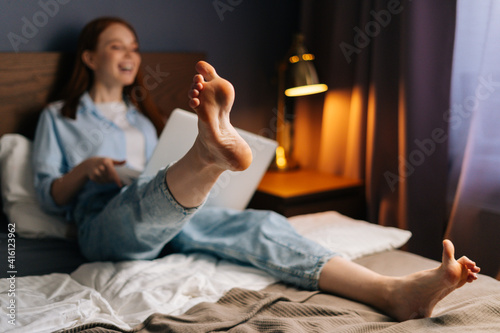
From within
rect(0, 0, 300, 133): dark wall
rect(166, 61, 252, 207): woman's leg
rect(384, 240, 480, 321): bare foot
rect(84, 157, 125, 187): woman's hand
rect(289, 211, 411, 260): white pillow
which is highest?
rect(0, 0, 300, 133): dark wall

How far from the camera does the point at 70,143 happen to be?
174 cm

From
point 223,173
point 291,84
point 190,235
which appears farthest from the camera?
point 291,84

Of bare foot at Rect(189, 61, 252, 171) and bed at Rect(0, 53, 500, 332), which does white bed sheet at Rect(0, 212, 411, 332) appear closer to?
bed at Rect(0, 53, 500, 332)

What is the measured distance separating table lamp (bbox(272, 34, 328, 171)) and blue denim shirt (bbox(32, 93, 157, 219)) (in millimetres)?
704

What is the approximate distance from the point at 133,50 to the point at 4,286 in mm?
Result: 1054

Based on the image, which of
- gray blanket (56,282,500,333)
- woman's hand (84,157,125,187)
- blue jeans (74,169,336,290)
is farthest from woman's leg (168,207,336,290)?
woman's hand (84,157,125,187)

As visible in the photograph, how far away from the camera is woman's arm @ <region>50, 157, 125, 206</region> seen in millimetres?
1471

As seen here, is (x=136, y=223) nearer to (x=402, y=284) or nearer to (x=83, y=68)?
(x=402, y=284)

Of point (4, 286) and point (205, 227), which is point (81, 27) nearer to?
point (205, 227)

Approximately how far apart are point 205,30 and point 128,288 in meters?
1.49

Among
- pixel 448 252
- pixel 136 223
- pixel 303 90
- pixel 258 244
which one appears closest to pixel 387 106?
pixel 303 90

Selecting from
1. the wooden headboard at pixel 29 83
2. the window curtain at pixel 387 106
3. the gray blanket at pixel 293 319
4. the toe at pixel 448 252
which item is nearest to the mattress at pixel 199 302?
the gray blanket at pixel 293 319

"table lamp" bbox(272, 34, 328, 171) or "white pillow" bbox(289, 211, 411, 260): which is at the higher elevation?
"table lamp" bbox(272, 34, 328, 171)

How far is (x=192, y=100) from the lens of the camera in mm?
1034
